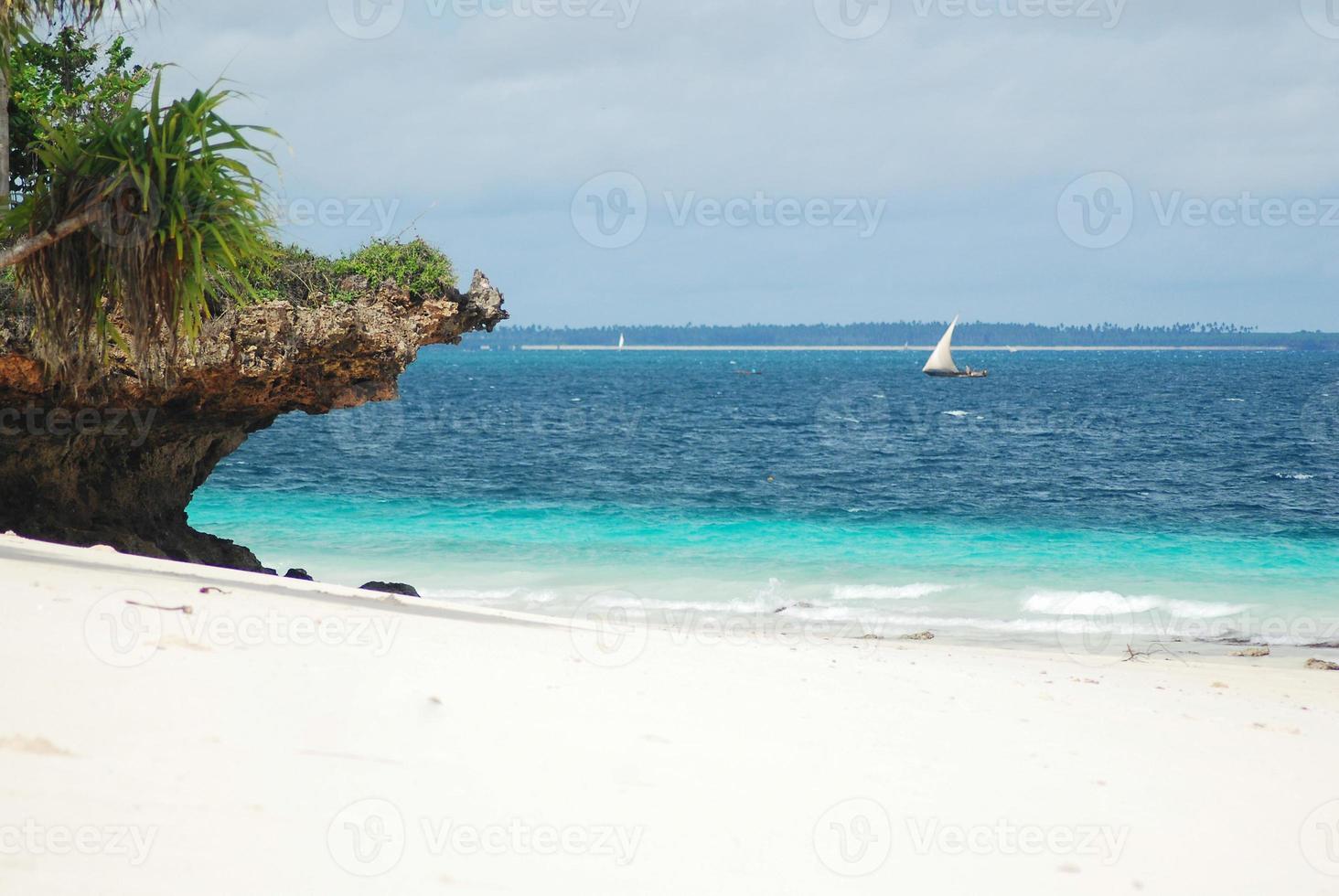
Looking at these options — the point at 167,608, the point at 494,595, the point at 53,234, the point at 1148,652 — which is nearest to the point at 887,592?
the point at 1148,652

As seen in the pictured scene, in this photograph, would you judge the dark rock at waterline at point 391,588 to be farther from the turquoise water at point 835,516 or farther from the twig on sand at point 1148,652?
the twig on sand at point 1148,652

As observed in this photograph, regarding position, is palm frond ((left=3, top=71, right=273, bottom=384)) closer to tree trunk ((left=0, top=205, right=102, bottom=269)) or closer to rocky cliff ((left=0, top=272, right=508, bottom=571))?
tree trunk ((left=0, top=205, right=102, bottom=269))

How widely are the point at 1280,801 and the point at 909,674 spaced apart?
114 inches

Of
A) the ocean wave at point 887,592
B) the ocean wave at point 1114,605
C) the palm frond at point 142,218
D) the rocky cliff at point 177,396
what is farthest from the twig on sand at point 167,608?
the ocean wave at point 1114,605

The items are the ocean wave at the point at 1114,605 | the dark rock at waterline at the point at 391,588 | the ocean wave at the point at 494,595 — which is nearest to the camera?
the dark rock at waterline at the point at 391,588

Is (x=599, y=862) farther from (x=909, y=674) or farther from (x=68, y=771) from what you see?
(x=909, y=674)

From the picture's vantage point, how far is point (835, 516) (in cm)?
2639

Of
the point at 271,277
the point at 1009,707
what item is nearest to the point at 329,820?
the point at 1009,707

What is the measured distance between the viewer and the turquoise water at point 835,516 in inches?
668

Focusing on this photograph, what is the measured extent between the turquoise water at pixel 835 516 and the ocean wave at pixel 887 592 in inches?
3.2

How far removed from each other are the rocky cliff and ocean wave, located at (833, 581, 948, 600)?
25.5ft

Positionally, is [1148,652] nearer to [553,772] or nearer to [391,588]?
[391,588]

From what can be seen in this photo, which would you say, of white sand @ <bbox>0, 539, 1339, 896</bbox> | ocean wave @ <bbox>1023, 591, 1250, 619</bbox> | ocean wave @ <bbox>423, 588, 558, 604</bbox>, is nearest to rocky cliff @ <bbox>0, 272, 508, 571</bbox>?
ocean wave @ <bbox>423, 588, 558, 604</bbox>

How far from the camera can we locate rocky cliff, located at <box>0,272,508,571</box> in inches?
464
